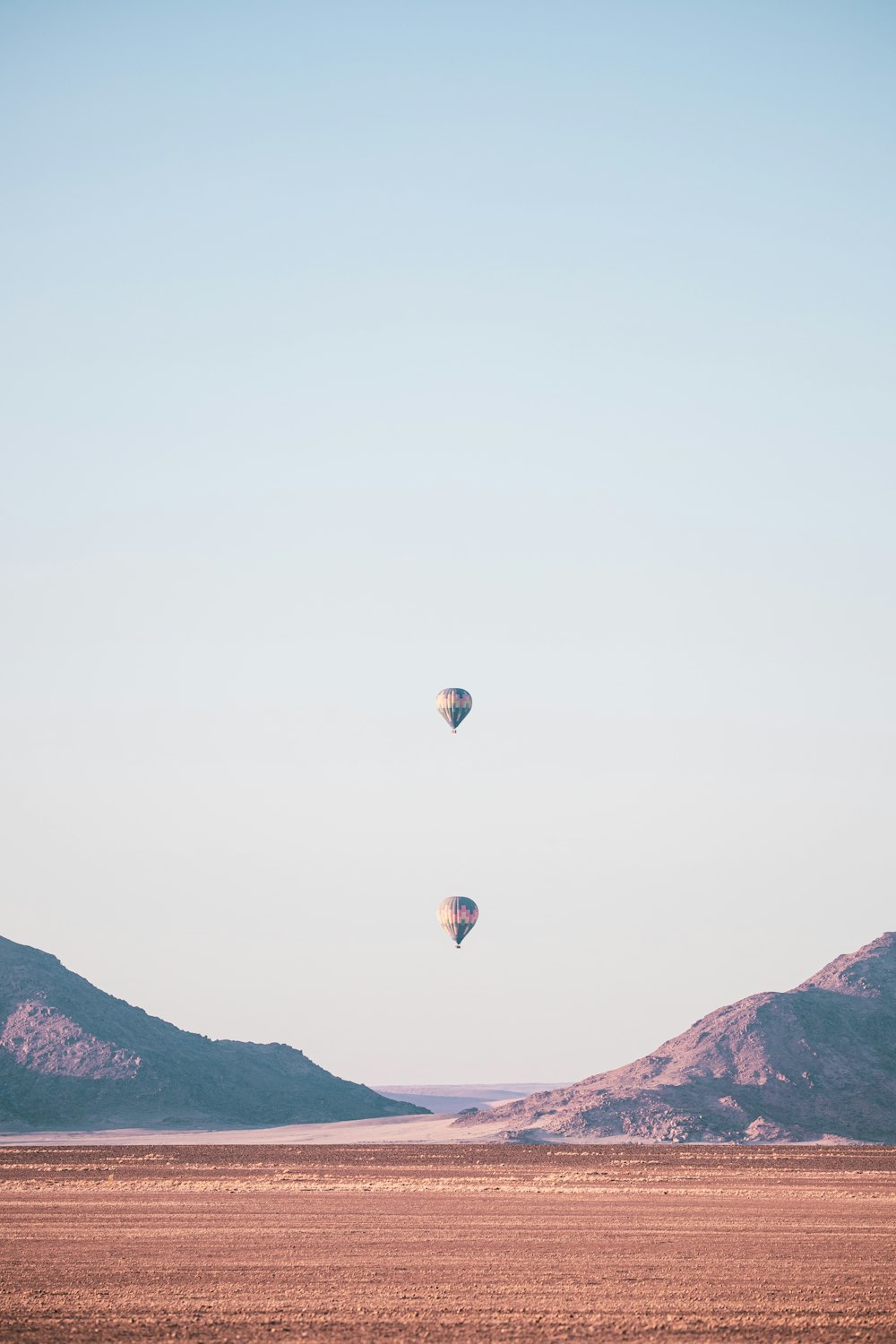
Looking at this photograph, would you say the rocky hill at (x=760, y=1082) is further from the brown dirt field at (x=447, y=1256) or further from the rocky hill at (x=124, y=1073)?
the brown dirt field at (x=447, y=1256)

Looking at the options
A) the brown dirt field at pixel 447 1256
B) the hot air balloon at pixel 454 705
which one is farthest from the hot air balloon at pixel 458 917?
the brown dirt field at pixel 447 1256

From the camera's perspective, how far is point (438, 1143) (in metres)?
111

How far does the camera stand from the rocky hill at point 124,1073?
5187 inches

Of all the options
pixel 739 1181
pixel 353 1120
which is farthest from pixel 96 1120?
pixel 739 1181

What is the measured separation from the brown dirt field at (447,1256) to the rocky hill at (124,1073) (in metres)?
66.8

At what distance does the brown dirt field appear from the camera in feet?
87.5

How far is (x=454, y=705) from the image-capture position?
93.4m

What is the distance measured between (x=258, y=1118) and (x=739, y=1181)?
280 ft

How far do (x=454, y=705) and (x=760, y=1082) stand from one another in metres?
44.8

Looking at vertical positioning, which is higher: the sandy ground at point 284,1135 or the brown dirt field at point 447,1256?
the sandy ground at point 284,1135

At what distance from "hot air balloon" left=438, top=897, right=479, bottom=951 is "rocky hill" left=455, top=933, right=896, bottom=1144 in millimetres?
20156

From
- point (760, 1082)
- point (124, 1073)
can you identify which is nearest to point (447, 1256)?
point (760, 1082)

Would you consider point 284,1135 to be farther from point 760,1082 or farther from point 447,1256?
point 447,1256

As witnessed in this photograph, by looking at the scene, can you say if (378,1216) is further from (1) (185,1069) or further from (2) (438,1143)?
(1) (185,1069)
